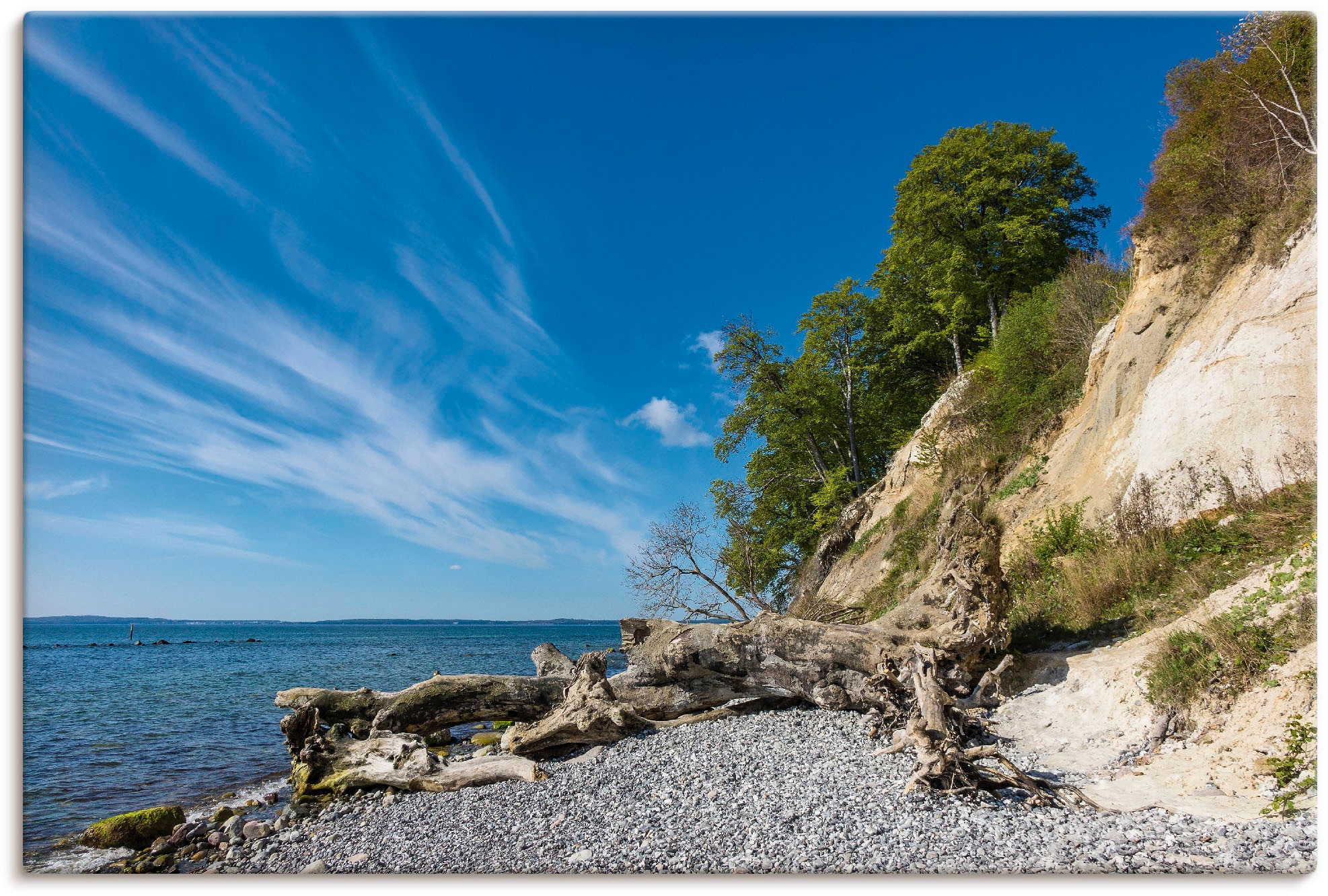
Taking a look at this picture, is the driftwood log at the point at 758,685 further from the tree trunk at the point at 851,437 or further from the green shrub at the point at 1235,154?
the tree trunk at the point at 851,437

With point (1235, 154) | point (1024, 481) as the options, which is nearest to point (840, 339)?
point (1024, 481)

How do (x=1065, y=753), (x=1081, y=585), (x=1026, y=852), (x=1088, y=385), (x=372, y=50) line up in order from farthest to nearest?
(x=1088, y=385) → (x=1081, y=585) → (x=1065, y=753) → (x=372, y=50) → (x=1026, y=852)

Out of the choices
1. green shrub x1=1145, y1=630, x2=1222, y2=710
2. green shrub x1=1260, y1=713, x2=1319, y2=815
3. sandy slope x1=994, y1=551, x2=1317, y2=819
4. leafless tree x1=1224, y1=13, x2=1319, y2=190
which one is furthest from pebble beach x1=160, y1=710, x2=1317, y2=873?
leafless tree x1=1224, y1=13, x2=1319, y2=190

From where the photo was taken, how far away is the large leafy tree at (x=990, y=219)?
1950cm

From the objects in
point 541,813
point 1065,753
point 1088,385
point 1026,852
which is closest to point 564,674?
point 541,813

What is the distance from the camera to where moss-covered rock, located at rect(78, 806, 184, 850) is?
25.0 feet

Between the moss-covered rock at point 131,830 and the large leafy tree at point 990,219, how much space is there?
65.5 feet

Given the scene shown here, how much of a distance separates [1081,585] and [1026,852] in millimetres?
5429

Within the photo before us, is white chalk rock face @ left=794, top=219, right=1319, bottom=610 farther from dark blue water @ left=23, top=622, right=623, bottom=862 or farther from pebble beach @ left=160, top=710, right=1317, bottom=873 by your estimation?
dark blue water @ left=23, top=622, right=623, bottom=862

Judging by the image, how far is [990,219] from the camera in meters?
19.8

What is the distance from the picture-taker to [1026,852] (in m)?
4.39

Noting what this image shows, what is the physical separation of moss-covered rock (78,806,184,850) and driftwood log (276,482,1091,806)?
4.90ft

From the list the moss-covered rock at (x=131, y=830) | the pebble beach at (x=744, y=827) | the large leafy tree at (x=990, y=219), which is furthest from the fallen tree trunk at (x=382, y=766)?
the large leafy tree at (x=990, y=219)

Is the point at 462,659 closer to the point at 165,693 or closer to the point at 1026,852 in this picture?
the point at 165,693
